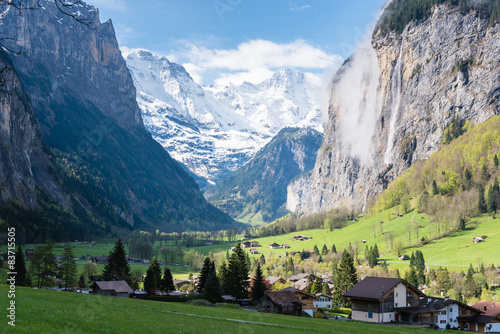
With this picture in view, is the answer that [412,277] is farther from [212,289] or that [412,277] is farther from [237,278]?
[212,289]

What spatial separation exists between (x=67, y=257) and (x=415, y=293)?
80.8 meters

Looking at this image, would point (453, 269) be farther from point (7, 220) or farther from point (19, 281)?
point (7, 220)

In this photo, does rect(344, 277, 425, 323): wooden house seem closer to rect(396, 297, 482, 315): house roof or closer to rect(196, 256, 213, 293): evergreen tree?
rect(396, 297, 482, 315): house roof

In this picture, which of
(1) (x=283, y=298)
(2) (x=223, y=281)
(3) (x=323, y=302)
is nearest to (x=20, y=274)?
(2) (x=223, y=281)

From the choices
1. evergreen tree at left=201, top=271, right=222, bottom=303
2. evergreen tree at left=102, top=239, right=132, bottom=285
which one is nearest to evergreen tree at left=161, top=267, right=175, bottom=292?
evergreen tree at left=102, top=239, right=132, bottom=285

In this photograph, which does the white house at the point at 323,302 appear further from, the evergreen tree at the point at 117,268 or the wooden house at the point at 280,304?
the evergreen tree at the point at 117,268

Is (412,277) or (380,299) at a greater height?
(412,277)

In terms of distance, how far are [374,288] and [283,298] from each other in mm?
17826

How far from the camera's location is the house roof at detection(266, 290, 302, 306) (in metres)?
80.9

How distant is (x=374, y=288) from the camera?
73.6 m

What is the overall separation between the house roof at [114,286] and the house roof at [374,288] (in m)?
42.4

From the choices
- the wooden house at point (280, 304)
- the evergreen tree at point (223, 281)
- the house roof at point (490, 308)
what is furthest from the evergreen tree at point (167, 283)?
the house roof at point (490, 308)

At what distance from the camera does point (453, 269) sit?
445 feet

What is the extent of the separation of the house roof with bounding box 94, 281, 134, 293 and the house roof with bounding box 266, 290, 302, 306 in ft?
90.7
